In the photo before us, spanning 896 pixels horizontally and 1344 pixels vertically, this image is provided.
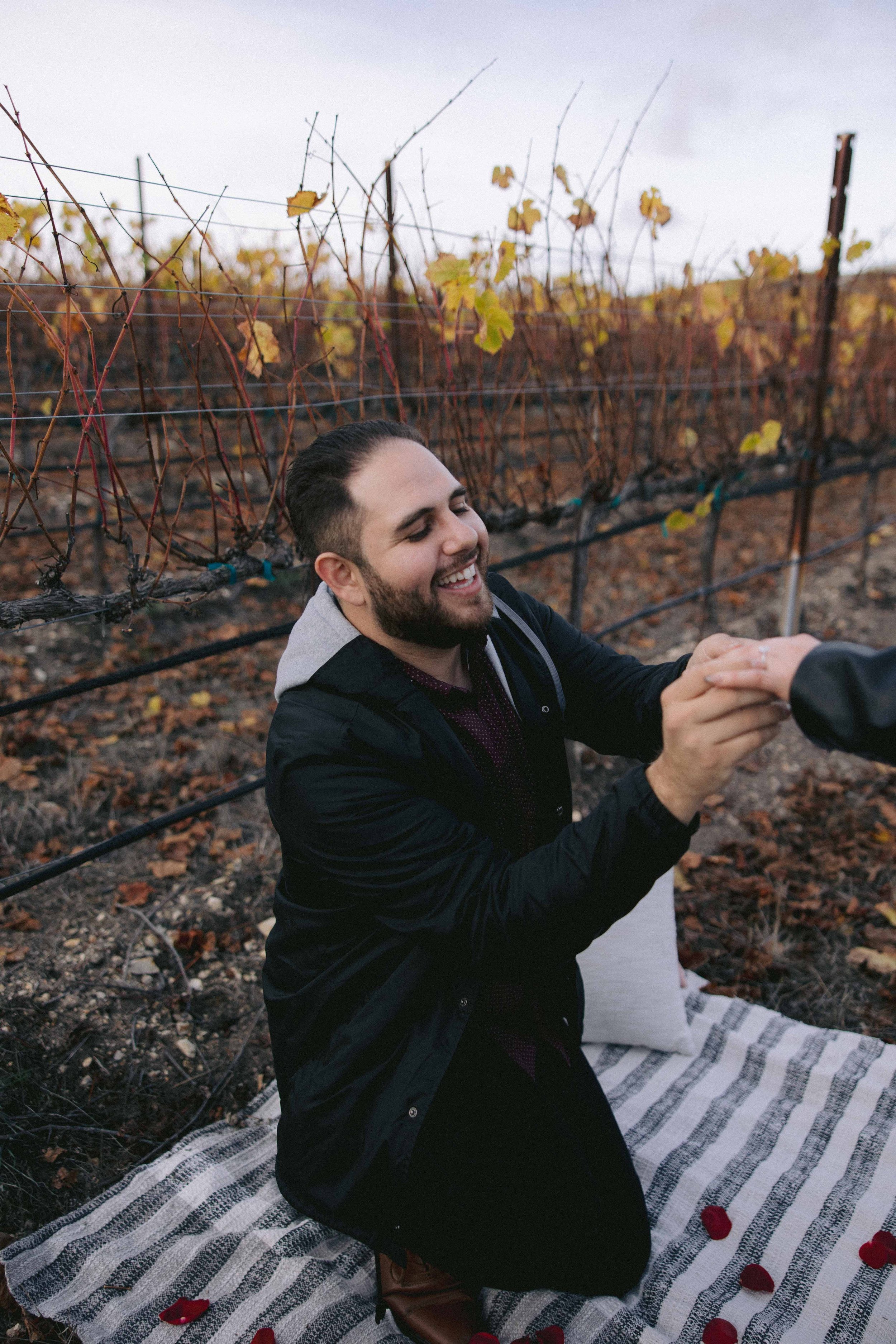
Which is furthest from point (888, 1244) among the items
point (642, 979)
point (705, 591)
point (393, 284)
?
point (393, 284)

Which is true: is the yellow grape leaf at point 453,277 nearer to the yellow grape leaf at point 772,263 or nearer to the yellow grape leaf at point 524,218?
the yellow grape leaf at point 524,218

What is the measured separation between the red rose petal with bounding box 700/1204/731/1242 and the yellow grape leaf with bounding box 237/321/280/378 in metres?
2.37

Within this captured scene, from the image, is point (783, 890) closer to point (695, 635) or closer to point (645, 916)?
point (645, 916)

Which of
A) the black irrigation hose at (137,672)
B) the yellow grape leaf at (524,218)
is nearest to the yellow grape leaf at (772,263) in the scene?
the yellow grape leaf at (524,218)

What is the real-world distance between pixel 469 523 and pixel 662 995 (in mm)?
1468

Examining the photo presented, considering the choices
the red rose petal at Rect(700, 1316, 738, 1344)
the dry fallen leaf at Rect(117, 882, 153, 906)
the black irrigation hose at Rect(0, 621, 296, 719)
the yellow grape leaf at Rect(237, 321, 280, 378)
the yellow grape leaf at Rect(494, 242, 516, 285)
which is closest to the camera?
the red rose petal at Rect(700, 1316, 738, 1344)

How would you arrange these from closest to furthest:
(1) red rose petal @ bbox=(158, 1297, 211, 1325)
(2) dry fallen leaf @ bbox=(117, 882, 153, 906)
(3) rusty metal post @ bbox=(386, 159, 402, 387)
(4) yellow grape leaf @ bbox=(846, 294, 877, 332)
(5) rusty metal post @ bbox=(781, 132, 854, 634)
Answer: (1) red rose petal @ bbox=(158, 1297, 211, 1325) → (3) rusty metal post @ bbox=(386, 159, 402, 387) → (2) dry fallen leaf @ bbox=(117, 882, 153, 906) → (5) rusty metal post @ bbox=(781, 132, 854, 634) → (4) yellow grape leaf @ bbox=(846, 294, 877, 332)

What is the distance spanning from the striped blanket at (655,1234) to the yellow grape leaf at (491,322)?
2171mm

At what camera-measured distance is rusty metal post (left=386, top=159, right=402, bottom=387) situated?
2.61 meters

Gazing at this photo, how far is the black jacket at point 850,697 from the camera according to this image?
123 centimetres

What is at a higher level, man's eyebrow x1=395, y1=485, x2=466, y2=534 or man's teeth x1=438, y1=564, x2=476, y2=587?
man's eyebrow x1=395, y1=485, x2=466, y2=534

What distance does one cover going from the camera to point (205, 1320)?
5.69ft

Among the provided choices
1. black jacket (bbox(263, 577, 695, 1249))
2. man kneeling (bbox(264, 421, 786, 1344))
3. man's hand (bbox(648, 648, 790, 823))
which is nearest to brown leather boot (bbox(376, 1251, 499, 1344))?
man kneeling (bbox(264, 421, 786, 1344))

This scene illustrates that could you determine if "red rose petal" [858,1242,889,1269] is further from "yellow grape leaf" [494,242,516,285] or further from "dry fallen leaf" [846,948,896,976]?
"yellow grape leaf" [494,242,516,285]
